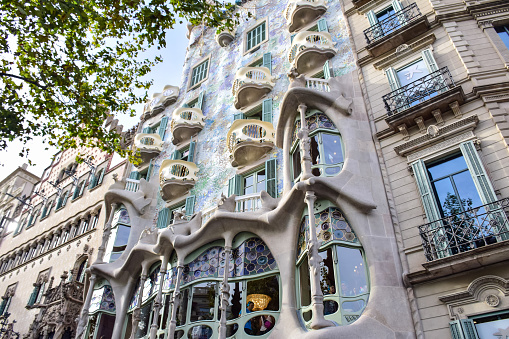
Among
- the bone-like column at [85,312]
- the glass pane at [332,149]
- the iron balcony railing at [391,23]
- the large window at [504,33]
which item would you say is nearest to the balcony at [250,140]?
the glass pane at [332,149]

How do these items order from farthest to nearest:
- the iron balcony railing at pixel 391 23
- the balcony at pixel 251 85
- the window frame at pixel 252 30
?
the window frame at pixel 252 30, the balcony at pixel 251 85, the iron balcony railing at pixel 391 23

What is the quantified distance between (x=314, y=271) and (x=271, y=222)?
2493mm

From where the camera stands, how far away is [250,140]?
1399cm

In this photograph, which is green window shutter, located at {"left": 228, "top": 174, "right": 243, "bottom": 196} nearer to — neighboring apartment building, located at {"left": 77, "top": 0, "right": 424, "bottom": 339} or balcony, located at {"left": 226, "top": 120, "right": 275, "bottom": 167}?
neighboring apartment building, located at {"left": 77, "top": 0, "right": 424, "bottom": 339}

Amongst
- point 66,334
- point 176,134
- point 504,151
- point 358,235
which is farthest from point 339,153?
point 66,334

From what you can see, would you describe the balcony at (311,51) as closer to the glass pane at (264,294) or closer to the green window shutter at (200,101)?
the green window shutter at (200,101)

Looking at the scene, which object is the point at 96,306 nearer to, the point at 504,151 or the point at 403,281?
the point at 403,281

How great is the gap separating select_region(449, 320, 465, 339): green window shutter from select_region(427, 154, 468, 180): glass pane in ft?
11.4

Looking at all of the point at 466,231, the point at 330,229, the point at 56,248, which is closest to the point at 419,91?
the point at 466,231

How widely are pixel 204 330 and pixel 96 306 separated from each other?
6013mm

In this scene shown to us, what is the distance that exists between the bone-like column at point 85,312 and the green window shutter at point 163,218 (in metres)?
3.11

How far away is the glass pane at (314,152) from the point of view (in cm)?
1104

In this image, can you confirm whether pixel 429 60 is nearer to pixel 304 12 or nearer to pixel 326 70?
pixel 326 70

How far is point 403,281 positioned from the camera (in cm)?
848
